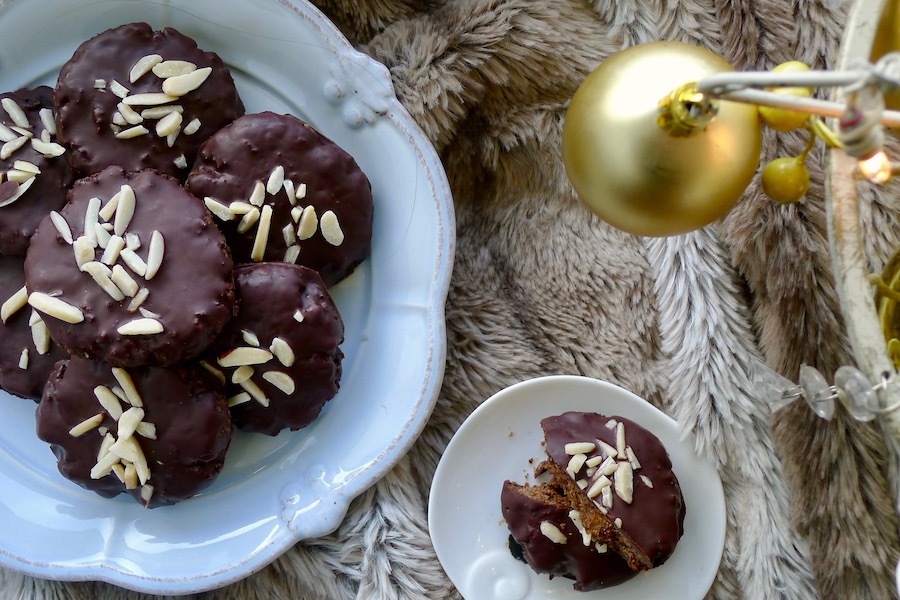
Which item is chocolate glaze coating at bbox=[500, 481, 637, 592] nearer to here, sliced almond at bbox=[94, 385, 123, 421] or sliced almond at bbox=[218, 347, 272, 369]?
sliced almond at bbox=[218, 347, 272, 369]

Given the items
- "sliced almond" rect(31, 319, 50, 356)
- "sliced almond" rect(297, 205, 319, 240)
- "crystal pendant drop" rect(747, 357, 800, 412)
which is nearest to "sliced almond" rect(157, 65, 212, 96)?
"sliced almond" rect(297, 205, 319, 240)

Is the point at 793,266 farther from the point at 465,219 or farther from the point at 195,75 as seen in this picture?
the point at 195,75

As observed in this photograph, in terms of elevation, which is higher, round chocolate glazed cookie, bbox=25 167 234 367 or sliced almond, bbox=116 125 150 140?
sliced almond, bbox=116 125 150 140

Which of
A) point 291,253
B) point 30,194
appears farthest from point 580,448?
point 30,194

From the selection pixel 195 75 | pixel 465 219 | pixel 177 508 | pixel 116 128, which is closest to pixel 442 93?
pixel 465 219

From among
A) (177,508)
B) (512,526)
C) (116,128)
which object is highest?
(116,128)
